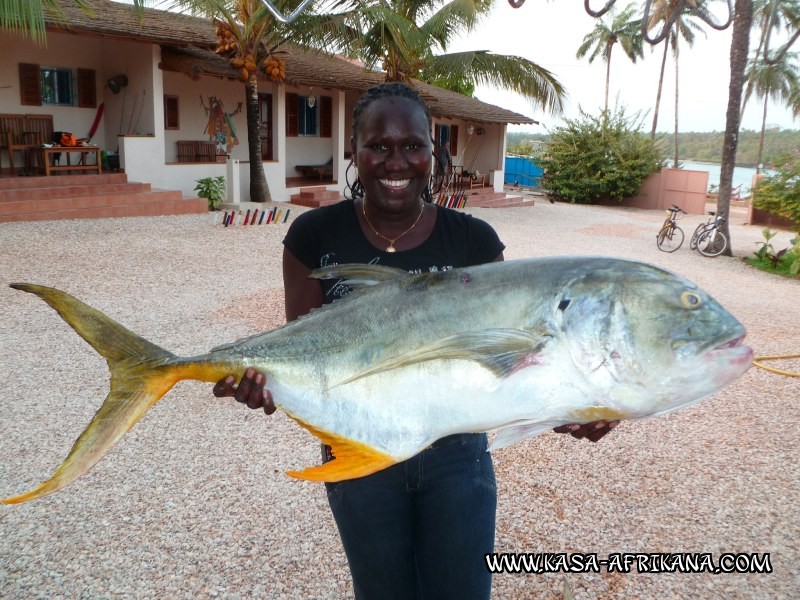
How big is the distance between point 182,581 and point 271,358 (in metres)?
2.07

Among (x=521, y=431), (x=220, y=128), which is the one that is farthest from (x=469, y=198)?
(x=521, y=431)

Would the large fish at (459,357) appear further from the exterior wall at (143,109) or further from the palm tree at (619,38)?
the palm tree at (619,38)

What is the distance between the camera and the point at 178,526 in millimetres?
3812

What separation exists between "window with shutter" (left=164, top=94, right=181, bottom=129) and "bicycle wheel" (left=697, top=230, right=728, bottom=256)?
14615mm

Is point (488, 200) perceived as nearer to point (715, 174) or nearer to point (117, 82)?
point (117, 82)

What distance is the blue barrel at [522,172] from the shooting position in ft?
116

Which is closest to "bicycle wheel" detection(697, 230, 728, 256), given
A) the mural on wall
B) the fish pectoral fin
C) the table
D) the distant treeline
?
the mural on wall

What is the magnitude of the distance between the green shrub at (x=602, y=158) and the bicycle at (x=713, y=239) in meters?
13.3

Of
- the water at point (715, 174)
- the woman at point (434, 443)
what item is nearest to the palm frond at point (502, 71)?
the water at point (715, 174)

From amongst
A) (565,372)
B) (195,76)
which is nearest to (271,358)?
(565,372)

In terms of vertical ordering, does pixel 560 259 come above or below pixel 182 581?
above

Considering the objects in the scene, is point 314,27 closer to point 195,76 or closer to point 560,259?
point 195,76

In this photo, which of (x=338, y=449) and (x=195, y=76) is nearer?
(x=338, y=449)

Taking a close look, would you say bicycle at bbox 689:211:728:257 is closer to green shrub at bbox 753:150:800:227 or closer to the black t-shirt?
green shrub at bbox 753:150:800:227
